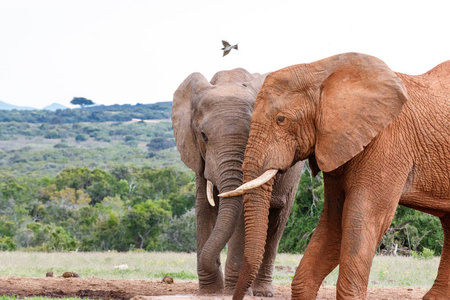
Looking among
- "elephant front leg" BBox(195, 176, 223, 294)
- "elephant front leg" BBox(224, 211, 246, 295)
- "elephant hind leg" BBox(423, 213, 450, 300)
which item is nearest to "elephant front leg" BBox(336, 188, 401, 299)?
"elephant hind leg" BBox(423, 213, 450, 300)

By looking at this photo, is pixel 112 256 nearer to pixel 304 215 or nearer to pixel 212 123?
pixel 304 215

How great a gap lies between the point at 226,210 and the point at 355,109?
5.74ft

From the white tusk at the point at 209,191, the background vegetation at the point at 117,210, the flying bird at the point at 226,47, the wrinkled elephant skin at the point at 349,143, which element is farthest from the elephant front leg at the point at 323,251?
the background vegetation at the point at 117,210

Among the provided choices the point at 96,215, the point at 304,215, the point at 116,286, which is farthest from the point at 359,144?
the point at 96,215

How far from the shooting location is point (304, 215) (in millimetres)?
18609

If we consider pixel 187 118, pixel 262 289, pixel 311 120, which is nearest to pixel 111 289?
pixel 262 289

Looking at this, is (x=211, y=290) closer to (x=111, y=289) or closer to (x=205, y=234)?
(x=205, y=234)

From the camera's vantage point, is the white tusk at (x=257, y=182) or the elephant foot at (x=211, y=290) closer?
the white tusk at (x=257, y=182)

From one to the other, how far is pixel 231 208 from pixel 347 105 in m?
1.69

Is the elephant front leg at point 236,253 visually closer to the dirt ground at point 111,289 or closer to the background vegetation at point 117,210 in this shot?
the dirt ground at point 111,289

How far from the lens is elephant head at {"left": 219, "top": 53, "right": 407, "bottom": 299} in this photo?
245 inches

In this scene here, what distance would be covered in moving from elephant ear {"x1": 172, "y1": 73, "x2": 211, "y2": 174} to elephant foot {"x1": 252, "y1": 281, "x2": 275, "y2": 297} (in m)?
1.63

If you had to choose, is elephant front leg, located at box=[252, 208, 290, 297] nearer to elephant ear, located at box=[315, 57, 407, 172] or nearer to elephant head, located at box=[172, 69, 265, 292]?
elephant head, located at box=[172, 69, 265, 292]

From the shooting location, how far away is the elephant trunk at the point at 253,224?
6.23 m
